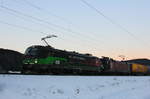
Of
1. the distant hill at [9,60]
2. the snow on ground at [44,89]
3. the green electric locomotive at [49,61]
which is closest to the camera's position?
the snow on ground at [44,89]

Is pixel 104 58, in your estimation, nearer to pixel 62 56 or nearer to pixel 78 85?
pixel 62 56

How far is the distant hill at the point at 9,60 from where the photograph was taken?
2089 cm

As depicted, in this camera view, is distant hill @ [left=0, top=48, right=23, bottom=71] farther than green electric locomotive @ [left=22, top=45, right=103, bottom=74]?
No

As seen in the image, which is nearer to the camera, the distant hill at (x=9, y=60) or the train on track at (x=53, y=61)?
the distant hill at (x=9, y=60)

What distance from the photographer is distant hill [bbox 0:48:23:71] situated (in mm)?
20891

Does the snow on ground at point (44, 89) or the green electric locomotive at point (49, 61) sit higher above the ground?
the green electric locomotive at point (49, 61)

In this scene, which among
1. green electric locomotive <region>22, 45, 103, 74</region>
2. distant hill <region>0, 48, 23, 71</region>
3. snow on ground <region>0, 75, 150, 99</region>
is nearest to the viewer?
snow on ground <region>0, 75, 150, 99</region>

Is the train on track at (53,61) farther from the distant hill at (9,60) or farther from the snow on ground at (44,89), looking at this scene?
the snow on ground at (44,89)

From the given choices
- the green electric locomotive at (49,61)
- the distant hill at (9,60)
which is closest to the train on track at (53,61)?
the green electric locomotive at (49,61)

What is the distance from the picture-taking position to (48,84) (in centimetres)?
1064

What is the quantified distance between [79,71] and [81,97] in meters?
15.9

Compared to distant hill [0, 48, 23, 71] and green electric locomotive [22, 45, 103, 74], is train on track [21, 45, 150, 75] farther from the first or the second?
distant hill [0, 48, 23, 71]

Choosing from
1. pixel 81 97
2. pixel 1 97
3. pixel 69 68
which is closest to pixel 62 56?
pixel 69 68

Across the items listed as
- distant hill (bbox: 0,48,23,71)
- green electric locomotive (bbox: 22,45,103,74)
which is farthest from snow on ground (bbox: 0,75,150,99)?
green electric locomotive (bbox: 22,45,103,74)
